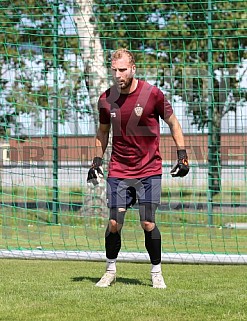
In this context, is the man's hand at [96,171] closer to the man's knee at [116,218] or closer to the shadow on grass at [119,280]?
the man's knee at [116,218]

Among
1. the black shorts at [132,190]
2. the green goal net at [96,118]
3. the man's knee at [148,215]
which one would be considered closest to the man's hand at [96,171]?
the black shorts at [132,190]

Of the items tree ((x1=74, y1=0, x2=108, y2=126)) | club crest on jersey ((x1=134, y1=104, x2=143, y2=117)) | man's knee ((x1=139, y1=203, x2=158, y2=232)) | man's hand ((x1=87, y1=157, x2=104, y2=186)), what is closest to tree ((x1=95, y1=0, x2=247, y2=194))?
tree ((x1=74, y1=0, x2=108, y2=126))

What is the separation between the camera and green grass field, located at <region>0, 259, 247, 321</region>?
521cm

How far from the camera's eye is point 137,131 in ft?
21.5

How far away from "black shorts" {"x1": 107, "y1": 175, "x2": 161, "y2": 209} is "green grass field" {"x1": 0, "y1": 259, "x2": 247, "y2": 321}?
700mm

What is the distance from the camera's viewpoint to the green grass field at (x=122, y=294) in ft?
17.1

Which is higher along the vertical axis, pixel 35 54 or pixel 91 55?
pixel 35 54

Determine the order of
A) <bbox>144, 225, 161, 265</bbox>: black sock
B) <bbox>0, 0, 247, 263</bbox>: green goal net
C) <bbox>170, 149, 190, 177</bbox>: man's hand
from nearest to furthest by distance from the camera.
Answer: <bbox>170, 149, 190, 177</bbox>: man's hand
<bbox>144, 225, 161, 265</bbox>: black sock
<bbox>0, 0, 247, 263</bbox>: green goal net

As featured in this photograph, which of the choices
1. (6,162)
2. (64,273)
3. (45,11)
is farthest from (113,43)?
(64,273)

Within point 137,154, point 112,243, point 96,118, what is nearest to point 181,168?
point 137,154

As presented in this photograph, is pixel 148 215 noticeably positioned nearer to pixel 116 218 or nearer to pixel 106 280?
pixel 116 218

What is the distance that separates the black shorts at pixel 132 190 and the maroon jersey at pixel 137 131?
0.05m

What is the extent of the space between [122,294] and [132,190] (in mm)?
979

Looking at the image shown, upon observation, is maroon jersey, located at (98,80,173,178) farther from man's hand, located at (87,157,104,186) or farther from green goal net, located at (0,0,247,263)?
green goal net, located at (0,0,247,263)
